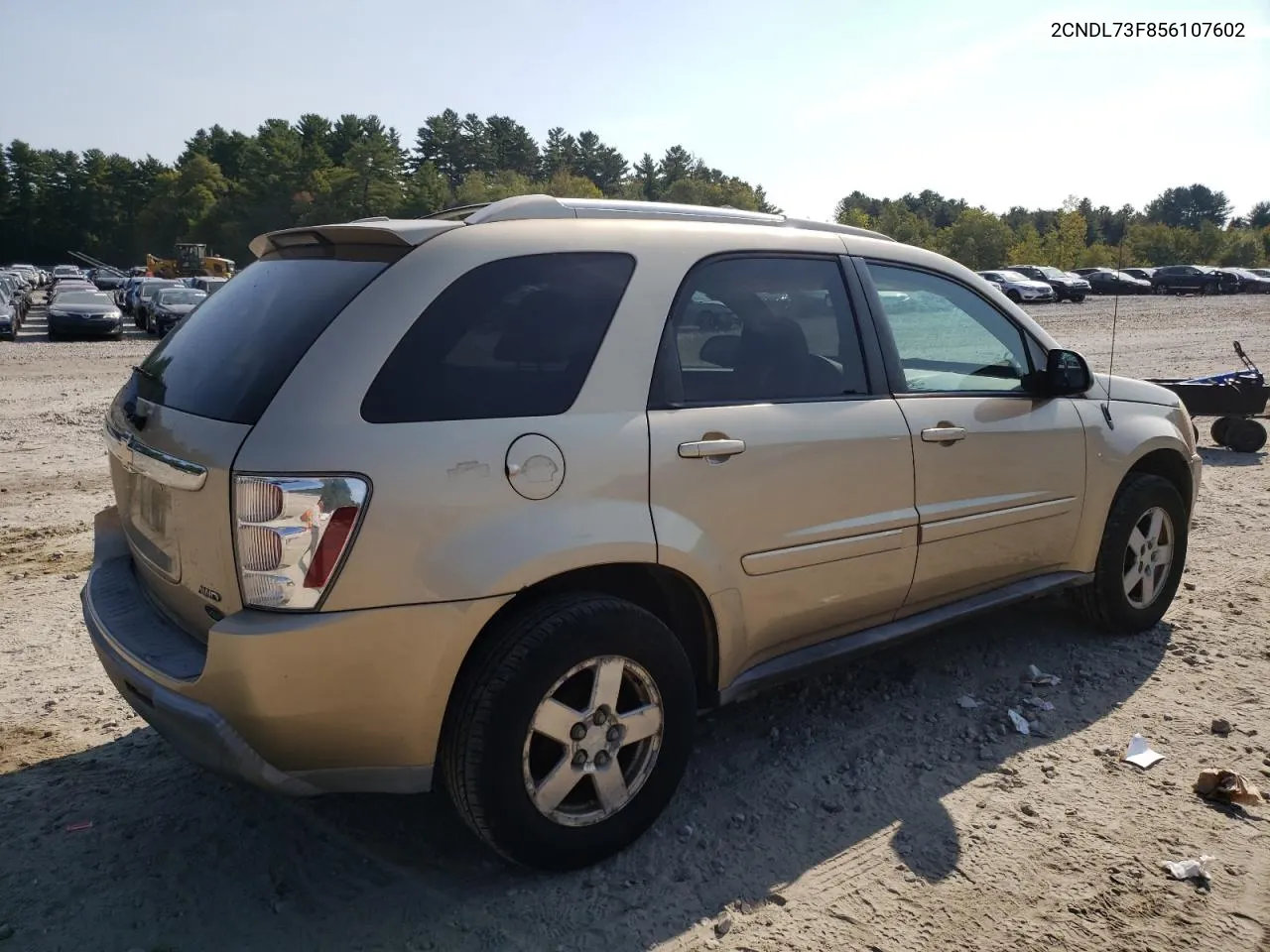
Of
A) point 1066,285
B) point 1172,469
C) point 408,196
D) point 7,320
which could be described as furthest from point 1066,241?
point 1172,469

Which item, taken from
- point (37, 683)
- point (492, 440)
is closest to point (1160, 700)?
point (492, 440)

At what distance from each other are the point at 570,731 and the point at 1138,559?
3.31 meters

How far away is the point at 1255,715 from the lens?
4012 mm

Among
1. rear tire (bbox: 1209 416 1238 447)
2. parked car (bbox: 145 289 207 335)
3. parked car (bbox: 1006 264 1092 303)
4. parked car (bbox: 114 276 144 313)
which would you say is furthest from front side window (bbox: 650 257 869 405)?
parked car (bbox: 1006 264 1092 303)

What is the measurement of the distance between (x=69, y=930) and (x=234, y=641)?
3.29 ft

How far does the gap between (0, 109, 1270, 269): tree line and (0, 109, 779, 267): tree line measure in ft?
0.55

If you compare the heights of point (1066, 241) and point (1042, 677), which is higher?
point (1066, 241)

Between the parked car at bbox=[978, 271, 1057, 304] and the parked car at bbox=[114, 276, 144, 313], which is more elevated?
the parked car at bbox=[978, 271, 1057, 304]

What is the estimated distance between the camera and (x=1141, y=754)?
372cm

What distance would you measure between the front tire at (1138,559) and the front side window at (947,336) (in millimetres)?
919

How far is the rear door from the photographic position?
8.55 ft

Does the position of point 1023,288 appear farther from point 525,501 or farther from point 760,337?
point 525,501

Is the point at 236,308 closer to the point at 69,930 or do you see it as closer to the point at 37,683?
the point at 69,930

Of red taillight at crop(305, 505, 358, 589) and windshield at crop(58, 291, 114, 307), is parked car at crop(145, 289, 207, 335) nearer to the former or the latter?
windshield at crop(58, 291, 114, 307)
